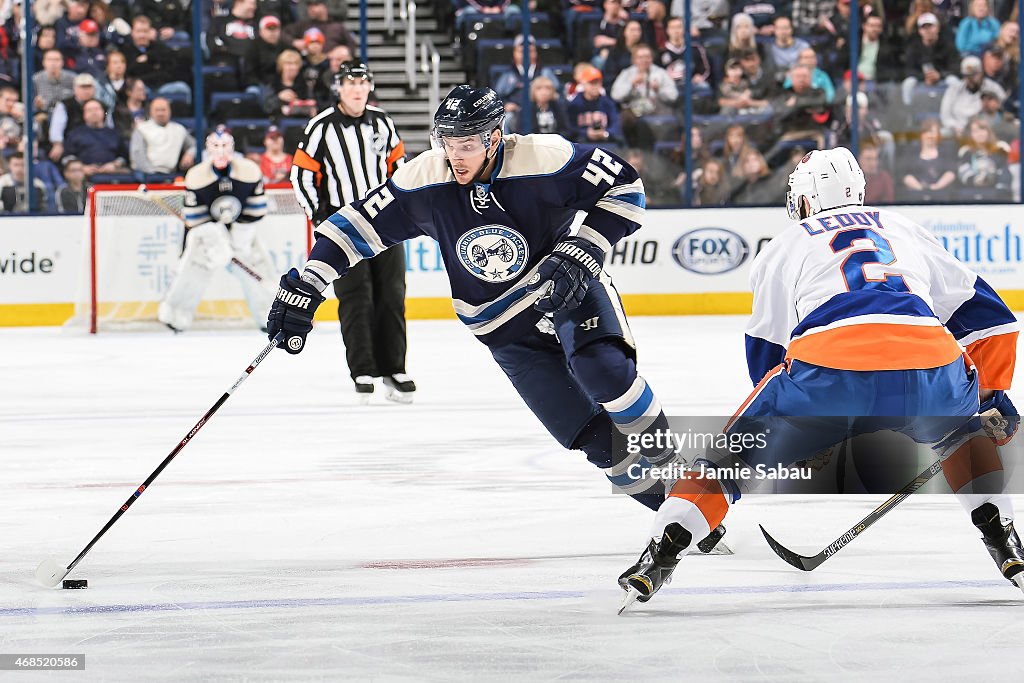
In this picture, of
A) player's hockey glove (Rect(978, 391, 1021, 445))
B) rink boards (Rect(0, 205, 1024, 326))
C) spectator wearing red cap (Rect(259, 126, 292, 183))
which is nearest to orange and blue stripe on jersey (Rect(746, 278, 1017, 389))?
player's hockey glove (Rect(978, 391, 1021, 445))

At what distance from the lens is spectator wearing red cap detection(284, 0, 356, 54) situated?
1086cm

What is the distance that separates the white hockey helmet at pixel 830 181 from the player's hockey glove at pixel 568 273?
1.56 feet

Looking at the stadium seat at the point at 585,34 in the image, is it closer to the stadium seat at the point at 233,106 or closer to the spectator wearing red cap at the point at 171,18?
the stadium seat at the point at 233,106

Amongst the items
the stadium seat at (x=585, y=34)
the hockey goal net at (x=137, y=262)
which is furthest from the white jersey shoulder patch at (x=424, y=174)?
the stadium seat at (x=585, y=34)

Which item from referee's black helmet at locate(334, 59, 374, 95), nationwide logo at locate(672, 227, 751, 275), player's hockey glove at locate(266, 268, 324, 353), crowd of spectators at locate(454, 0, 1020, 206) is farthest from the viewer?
crowd of spectators at locate(454, 0, 1020, 206)

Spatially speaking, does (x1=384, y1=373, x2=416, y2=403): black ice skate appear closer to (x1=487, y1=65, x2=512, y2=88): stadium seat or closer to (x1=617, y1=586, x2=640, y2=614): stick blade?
(x1=617, y1=586, x2=640, y2=614): stick blade

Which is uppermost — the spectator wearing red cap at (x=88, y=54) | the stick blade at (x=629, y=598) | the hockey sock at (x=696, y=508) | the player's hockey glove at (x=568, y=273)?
the spectator wearing red cap at (x=88, y=54)

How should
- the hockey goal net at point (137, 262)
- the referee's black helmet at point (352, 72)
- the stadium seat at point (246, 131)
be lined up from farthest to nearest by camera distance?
the stadium seat at point (246, 131)
the hockey goal net at point (137, 262)
the referee's black helmet at point (352, 72)

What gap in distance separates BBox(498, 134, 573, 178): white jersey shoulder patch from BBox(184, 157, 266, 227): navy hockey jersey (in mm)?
6084

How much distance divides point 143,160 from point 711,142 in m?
3.92

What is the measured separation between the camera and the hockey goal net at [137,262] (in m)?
9.51

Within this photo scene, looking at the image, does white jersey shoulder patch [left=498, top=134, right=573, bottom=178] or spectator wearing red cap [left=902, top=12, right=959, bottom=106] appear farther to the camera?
spectator wearing red cap [left=902, top=12, right=959, bottom=106]

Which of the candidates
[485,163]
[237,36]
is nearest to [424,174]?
[485,163]

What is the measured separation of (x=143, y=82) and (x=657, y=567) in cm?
874
